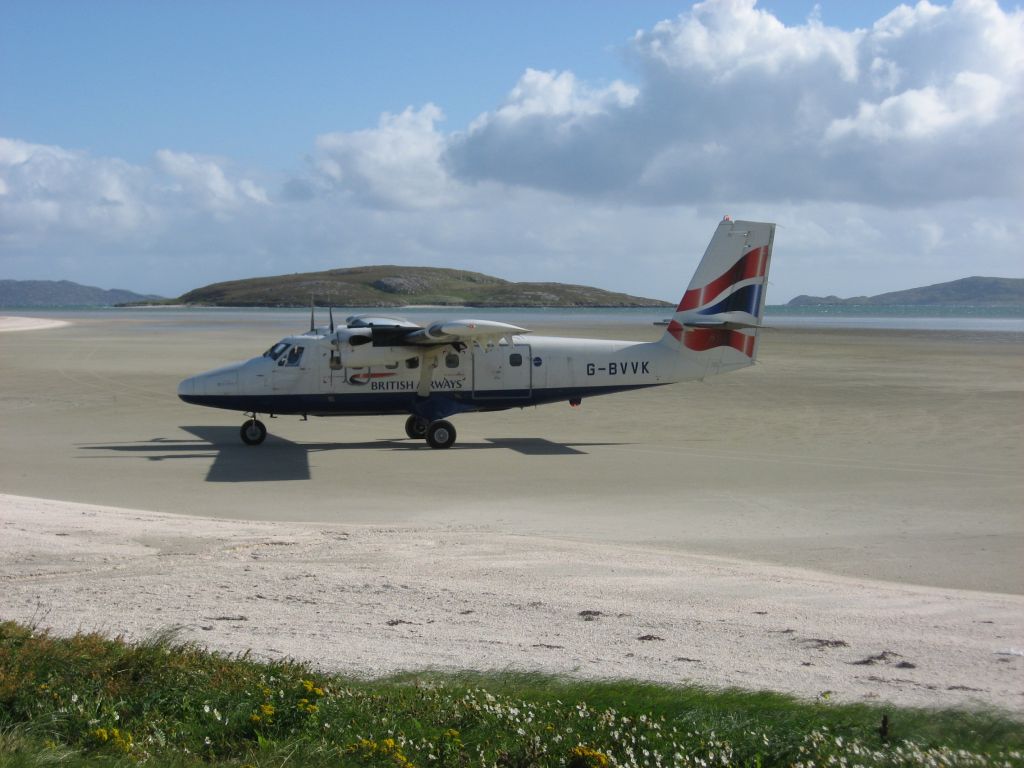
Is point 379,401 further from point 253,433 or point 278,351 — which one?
point 253,433

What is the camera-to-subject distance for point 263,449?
21.5 m

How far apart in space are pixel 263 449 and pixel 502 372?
17.7 feet

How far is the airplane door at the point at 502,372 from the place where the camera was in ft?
75.4

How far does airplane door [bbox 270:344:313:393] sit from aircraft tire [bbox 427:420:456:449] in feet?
9.86

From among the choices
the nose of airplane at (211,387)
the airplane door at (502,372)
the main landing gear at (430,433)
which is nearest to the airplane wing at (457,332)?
the airplane door at (502,372)

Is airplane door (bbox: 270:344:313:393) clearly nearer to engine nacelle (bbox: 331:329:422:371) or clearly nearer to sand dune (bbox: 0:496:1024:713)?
engine nacelle (bbox: 331:329:422:371)

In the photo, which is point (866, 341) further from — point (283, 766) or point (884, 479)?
point (283, 766)

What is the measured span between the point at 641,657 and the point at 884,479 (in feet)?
36.3

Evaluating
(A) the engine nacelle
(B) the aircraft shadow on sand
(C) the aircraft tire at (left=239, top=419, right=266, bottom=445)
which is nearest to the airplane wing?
(A) the engine nacelle

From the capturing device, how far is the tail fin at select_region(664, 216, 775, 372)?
2394cm

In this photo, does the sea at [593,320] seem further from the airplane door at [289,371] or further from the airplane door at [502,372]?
the airplane door at [289,371]

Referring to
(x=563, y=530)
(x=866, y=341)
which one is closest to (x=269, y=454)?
(x=563, y=530)

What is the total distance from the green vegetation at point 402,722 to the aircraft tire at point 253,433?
49.9 ft

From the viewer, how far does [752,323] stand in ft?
78.7
